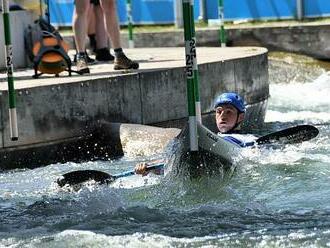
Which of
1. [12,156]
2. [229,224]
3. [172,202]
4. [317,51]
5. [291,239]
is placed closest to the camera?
[291,239]

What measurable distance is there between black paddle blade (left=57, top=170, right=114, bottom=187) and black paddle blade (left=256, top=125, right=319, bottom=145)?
4.64ft

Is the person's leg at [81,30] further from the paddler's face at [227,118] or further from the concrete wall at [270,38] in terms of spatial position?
the concrete wall at [270,38]

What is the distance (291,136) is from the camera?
965 cm

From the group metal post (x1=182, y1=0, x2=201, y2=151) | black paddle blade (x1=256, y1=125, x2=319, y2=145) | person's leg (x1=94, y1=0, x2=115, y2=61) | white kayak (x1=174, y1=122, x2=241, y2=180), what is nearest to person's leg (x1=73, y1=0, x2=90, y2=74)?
person's leg (x1=94, y1=0, x2=115, y2=61)

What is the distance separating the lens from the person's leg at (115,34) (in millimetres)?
11477

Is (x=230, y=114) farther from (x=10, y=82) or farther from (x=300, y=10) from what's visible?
(x=300, y=10)

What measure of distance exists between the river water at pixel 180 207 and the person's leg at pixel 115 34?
1.46 metres

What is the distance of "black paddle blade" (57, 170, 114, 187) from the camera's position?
870cm

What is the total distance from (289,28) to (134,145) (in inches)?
311

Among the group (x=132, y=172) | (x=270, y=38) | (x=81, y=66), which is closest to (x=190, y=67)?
(x=132, y=172)

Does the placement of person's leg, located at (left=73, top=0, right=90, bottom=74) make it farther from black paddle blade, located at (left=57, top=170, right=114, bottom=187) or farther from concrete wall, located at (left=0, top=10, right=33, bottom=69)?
black paddle blade, located at (left=57, top=170, right=114, bottom=187)

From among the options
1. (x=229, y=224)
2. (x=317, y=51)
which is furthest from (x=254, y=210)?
(x=317, y=51)

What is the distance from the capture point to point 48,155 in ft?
34.1

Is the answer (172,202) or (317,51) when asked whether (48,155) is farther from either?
(317,51)
